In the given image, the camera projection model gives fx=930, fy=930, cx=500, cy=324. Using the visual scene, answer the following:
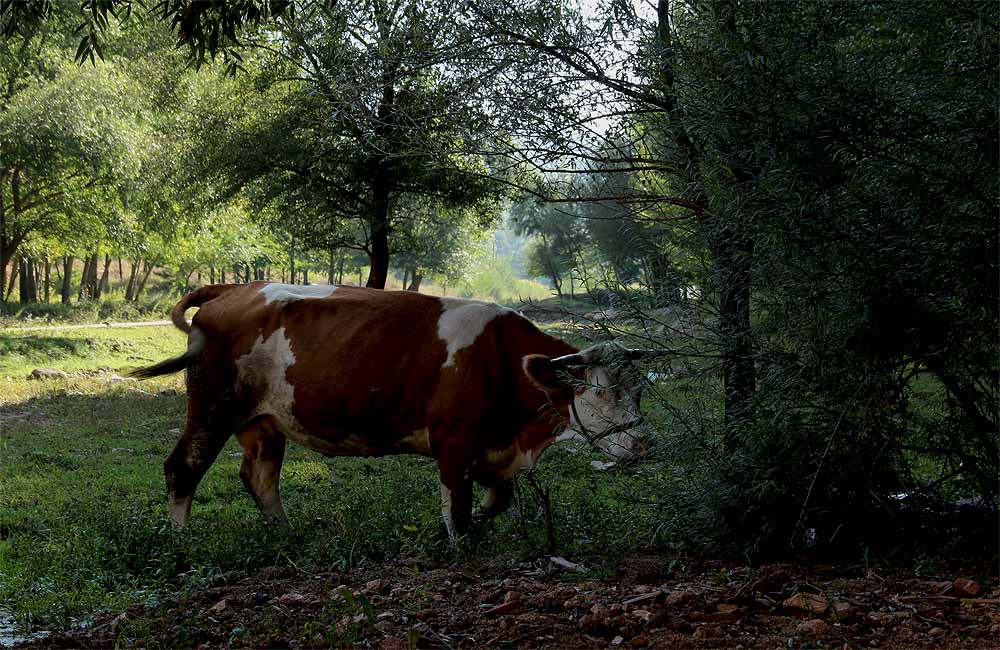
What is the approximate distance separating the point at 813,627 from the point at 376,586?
7.30ft

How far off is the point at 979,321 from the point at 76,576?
17.6 ft

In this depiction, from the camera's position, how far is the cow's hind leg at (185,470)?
7.43m

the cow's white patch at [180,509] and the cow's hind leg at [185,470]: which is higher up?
the cow's hind leg at [185,470]

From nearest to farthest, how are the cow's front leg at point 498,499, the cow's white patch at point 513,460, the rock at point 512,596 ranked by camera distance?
the rock at point 512,596 → the cow's white patch at point 513,460 → the cow's front leg at point 498,499

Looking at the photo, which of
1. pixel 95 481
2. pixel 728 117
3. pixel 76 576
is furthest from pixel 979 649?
pixel 95 481

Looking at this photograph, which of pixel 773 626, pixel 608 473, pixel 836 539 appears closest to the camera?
pixel 773 626

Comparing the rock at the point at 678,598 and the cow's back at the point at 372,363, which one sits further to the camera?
the cow's back at the point at 372,363

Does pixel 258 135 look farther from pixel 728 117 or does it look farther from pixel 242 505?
pixel 728 117

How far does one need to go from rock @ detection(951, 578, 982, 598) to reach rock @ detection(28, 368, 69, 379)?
18352 mm

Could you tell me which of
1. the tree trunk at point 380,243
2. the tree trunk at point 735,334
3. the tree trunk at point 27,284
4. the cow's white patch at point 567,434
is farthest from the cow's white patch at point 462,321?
the tree trunk at point 27,284

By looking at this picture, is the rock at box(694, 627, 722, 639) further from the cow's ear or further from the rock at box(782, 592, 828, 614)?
the cow's ear

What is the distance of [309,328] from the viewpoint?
751 centimetres

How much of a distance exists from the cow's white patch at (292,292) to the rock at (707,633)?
4754 millimetres

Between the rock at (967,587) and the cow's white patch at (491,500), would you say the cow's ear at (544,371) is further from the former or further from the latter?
the rock at (967,587)
